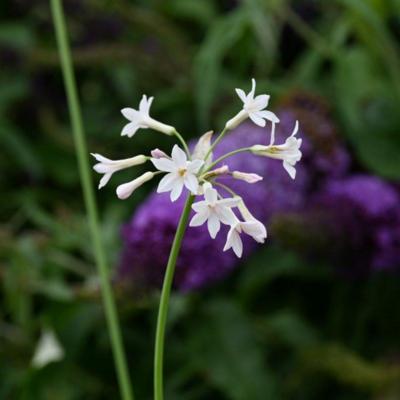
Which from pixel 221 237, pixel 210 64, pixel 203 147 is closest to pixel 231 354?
pixel 221 237

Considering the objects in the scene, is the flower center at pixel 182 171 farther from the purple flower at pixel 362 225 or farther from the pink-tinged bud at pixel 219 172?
the purple flower at pixel 362 225

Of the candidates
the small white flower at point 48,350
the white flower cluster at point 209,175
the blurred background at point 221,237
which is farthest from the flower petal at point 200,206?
the small white flower at point 48,350

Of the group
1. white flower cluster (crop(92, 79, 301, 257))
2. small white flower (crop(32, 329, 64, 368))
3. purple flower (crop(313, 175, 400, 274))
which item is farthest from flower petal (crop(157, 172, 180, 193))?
small white flower (crop(32, 329, 64, 368))

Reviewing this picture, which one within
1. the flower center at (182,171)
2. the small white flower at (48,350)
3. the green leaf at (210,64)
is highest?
the green leaf at (210,64)

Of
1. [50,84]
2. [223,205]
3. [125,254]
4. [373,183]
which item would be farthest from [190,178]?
[50,84]

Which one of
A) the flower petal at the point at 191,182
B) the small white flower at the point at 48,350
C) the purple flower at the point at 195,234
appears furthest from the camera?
the small white flower at the point at 48,350

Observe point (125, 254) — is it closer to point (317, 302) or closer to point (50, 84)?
point (317, 302)
